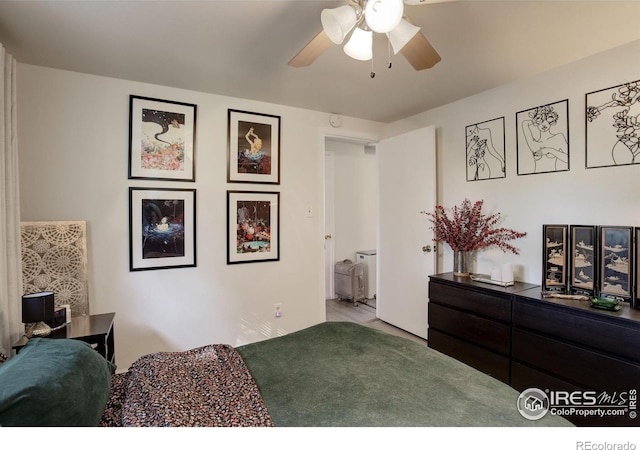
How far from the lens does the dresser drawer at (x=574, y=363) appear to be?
162 centimetres

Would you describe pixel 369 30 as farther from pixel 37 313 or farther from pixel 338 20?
pixel 37 313

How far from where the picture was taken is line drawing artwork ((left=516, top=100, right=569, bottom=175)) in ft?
7.31

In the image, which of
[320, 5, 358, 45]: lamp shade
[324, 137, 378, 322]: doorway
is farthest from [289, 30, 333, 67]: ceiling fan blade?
[324, 137, 378, 322]: doorway

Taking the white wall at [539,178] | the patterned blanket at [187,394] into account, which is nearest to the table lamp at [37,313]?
the patterned blanket at [187,394]

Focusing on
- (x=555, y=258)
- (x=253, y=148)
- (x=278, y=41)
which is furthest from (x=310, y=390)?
(x=253, y=148)

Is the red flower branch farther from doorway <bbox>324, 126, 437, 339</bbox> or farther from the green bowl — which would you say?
the green bowl

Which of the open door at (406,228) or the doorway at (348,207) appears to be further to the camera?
the doorway at (348,207)

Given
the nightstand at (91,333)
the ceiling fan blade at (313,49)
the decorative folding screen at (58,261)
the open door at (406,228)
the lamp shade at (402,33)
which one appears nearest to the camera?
the lamp shade at (402,33)

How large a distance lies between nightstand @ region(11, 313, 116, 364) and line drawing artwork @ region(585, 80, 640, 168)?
11.2 ft

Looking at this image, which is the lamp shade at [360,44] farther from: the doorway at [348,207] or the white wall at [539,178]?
the doorway at [348,207]

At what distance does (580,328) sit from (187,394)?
212cm

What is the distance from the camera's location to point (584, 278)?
80.3 inches

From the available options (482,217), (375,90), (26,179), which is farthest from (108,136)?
(482,217)

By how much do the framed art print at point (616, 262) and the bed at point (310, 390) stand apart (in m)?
1.29
